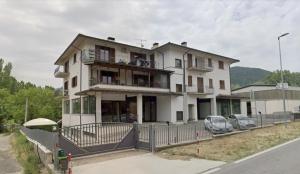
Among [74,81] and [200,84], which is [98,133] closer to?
[74,81]

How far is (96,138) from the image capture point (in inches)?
546

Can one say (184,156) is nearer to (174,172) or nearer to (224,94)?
(174,172)

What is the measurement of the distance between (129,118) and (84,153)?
652 inches

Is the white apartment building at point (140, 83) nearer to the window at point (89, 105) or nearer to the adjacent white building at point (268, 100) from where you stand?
the window at point (89, 105)

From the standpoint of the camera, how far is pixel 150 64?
33656 mm

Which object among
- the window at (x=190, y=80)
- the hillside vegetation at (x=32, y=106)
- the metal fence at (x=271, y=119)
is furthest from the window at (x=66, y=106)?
the metal fence at (x=271, y=119)

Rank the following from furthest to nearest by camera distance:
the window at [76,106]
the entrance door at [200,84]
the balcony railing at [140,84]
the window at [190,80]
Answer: the entrance door at [200,84], the window at [190,80], the window at [76,106], the balcony railing at [140,84]

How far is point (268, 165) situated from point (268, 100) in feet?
145

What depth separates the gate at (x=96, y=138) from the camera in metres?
12.3

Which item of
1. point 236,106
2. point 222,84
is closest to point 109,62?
point 222,84

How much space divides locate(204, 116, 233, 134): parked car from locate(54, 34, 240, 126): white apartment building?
29.8 feet

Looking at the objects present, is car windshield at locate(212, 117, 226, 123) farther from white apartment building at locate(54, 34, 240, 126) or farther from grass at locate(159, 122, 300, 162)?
white apartment building at locate(54, 34, 240, 126)

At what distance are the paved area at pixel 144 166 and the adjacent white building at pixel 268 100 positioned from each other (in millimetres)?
36396

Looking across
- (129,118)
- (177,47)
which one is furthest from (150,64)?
(129,118)
